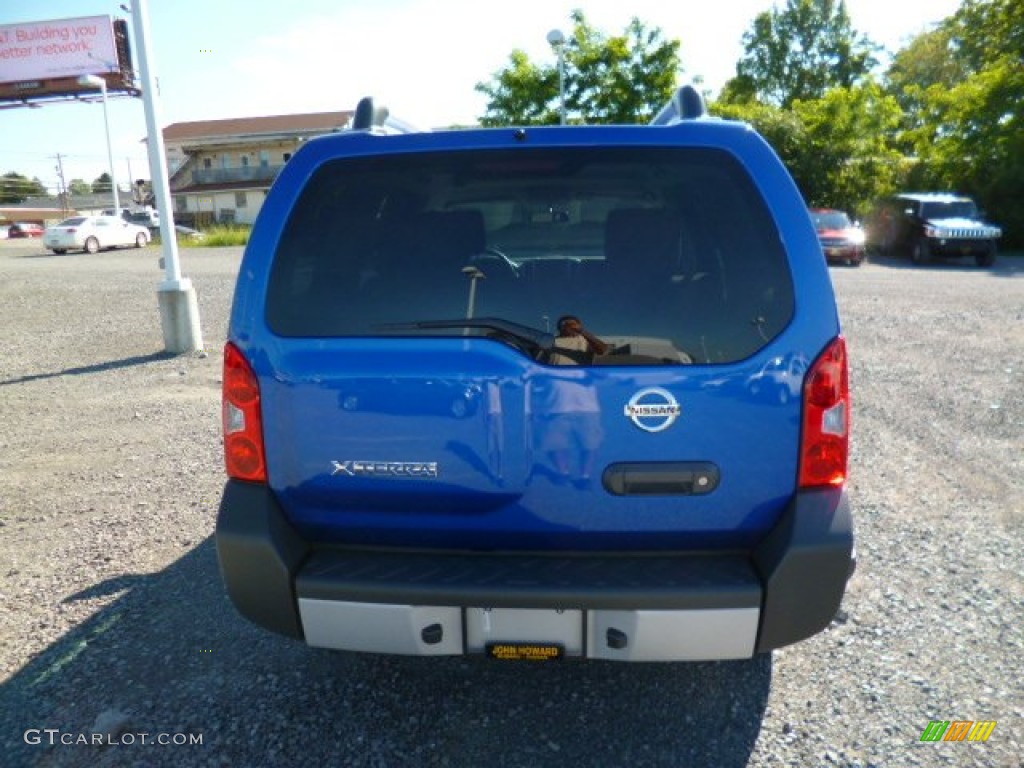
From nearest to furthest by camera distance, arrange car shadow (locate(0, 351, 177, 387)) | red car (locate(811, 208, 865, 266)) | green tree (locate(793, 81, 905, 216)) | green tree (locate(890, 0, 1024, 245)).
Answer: car shadow (locate(0, 351, 177, 387)) < red car (locate(811, 208, 865, 266)) < green tree (locate(890, 0, 1024, 245)) < green tree (locate(793, 81, 905, 216))

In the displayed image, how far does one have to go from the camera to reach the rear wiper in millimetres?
2115

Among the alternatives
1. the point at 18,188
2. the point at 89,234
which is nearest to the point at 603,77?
the point at 89,234

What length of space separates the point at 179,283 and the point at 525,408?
7.31m

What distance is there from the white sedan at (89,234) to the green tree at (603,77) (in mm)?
15532

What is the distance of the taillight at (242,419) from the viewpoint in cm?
221

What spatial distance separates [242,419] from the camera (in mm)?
2242

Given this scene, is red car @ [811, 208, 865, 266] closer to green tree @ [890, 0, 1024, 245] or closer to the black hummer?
the black hummer

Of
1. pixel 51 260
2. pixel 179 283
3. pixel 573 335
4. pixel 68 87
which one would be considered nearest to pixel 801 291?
pixel 573 335

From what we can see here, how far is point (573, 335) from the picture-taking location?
2.12 metres

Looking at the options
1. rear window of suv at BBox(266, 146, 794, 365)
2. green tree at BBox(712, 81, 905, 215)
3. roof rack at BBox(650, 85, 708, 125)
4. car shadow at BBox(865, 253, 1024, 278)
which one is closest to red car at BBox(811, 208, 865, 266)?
car shadow at BBox(865, 253, 1024, 278)

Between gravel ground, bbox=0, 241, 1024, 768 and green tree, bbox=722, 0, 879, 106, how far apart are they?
52805 millimetres

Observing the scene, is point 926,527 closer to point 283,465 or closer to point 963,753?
point 963,753

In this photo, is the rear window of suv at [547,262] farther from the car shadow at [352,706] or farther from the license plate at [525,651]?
the car shadow at [352,706]

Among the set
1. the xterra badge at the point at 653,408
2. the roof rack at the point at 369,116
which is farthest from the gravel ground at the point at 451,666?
the roof rack at the point at 369,116
